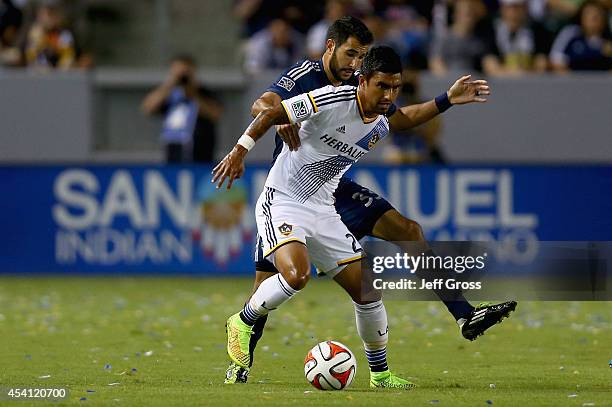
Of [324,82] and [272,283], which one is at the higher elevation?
[324,82]

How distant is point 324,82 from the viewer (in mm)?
9344

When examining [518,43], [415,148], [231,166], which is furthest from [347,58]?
[518,43]

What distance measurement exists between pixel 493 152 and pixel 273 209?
1119cm

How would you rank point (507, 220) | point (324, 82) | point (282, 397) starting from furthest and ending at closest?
1. point (507, 220)
2. point (324, 82)
3. point (282, 397)

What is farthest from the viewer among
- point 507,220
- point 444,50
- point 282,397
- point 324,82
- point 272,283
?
point 444,50

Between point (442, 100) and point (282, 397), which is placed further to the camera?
point (442, 100)

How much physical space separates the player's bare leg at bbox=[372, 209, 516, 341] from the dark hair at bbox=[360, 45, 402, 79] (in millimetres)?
1389

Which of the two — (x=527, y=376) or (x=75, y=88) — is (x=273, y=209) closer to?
(x=527, y=376)

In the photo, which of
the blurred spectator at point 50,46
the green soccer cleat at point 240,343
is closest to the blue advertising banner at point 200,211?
the blurred spectator at point 50,46

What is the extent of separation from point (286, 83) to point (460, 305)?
2.04 meters

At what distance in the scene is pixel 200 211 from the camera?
1698 centimetres

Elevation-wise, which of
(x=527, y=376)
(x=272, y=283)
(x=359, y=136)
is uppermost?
(x=359, y=136)

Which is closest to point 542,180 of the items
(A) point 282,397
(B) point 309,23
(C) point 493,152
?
(C) point 493,152

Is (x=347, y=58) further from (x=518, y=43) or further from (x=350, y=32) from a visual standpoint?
(x=518, y=43)
